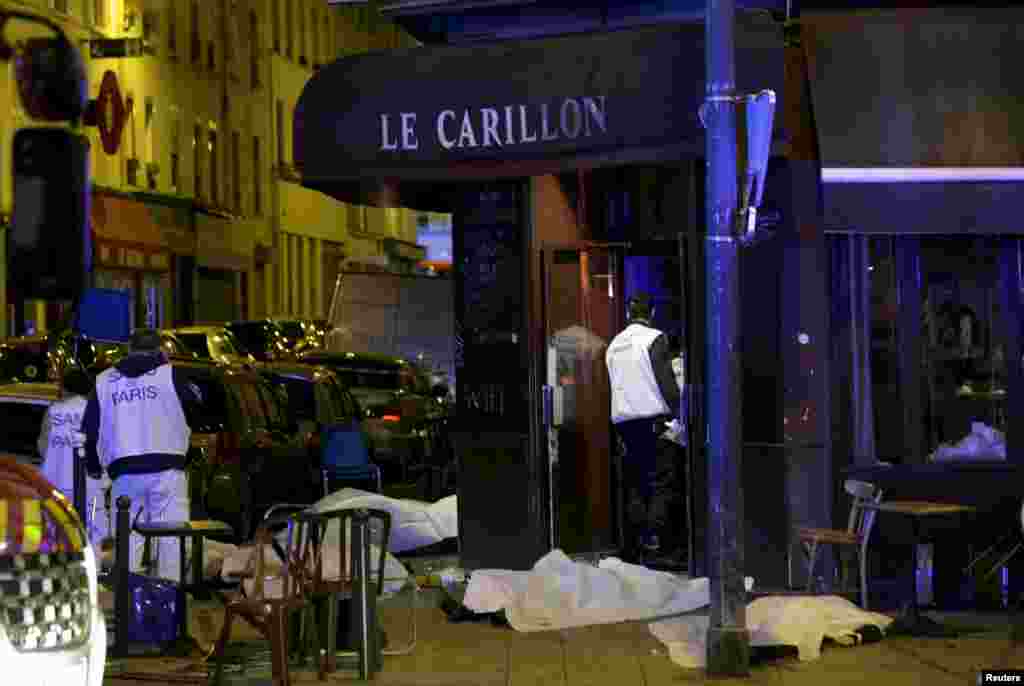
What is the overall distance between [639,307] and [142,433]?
4.15 m

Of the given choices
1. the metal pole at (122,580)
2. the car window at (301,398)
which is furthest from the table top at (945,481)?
the car window at (301,398)

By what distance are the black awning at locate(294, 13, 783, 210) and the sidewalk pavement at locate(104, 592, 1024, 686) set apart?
3238 millimetres

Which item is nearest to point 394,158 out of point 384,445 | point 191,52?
point 384,445

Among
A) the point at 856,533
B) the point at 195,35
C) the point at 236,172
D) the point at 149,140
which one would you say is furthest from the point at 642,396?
the point at 236,172

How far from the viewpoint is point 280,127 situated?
53188 millimetres

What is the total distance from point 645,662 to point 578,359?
4348 millimetres

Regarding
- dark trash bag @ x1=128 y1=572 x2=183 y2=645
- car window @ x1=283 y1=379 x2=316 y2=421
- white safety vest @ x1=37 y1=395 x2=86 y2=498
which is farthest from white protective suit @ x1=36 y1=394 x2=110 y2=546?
car window @ x1=283 y1=379 x2=316 y2=421

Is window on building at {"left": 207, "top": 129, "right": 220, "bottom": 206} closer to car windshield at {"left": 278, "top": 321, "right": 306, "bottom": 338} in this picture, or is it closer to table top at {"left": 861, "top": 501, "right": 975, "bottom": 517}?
car windshield at {"left": 278, "top": 321, "right": 306, "bottom": 338}

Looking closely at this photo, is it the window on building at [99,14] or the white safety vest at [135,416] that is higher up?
the window on building at [99,14]

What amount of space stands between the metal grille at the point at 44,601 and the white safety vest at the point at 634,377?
8.57 metres

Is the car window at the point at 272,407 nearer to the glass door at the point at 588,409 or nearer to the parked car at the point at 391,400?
the parked car at the point at 391,400

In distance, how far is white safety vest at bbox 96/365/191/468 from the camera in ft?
42.5

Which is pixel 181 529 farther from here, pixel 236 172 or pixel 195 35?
pixel 236 172

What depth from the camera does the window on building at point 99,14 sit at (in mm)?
37281
